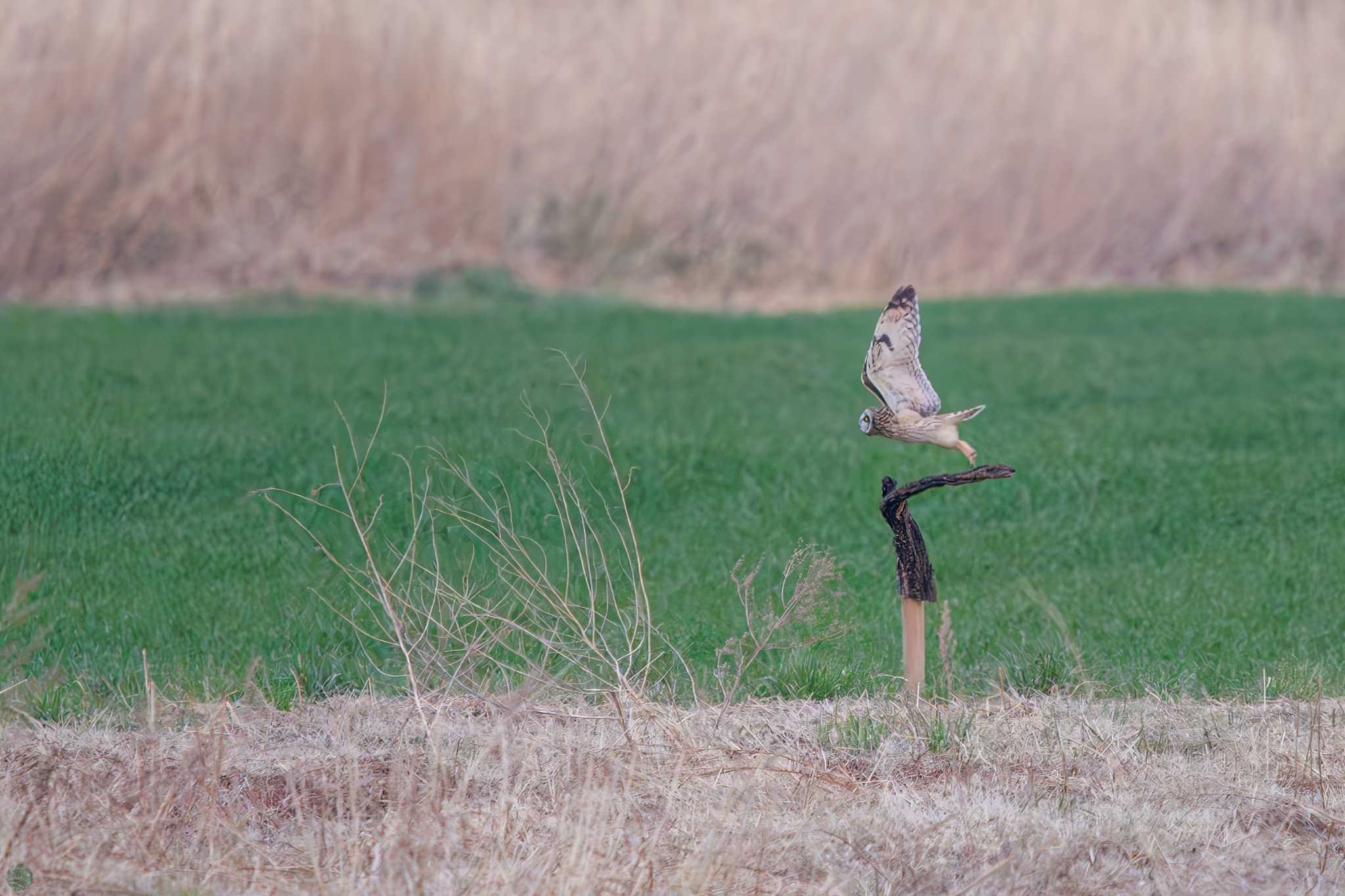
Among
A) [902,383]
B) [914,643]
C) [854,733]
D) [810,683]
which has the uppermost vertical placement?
[902,383]

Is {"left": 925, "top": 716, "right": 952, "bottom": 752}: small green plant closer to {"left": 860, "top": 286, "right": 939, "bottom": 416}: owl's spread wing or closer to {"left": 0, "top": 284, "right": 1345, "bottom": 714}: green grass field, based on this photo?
{"left": 0, "top": 284, "right": 1345, "bottom": 714}: green grass field

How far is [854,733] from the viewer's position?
14.3 feet

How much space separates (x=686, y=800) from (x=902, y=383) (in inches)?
52.4

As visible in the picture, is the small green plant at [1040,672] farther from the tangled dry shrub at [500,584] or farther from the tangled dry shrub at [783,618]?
the tangled dry shrub at [500,584]

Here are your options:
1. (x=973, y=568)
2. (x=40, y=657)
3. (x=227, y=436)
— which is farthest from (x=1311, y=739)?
(x=227, y=436)

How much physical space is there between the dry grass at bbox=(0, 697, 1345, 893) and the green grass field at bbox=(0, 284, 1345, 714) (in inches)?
22.0

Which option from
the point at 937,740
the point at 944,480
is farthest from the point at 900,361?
the point at 937,740

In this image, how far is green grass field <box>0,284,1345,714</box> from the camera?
18.4 ft

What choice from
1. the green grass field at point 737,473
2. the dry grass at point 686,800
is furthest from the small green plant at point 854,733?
the green grass field at point 737,473

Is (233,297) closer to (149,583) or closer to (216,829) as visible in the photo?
(149,583)

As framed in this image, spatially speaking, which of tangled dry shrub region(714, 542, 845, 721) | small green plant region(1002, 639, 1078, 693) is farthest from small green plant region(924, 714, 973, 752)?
small green plant region(1002, 639, 1078, 693)

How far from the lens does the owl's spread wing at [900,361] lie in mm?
4184

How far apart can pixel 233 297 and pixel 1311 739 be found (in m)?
11.0

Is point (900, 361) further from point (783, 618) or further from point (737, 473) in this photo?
point (737, 473)
